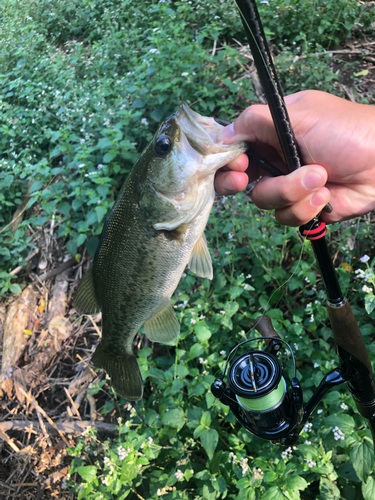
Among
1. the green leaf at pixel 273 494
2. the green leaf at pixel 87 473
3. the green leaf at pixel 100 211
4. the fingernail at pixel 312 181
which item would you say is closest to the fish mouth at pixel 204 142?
the fingernail at pixel 312 181

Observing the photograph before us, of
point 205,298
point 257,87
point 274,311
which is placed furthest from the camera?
point 257,87

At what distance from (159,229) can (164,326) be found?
23.6 inches

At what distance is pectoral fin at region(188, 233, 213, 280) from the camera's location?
1.71 m

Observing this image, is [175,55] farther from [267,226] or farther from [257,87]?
[267,226]

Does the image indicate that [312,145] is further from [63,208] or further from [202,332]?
[63,208]

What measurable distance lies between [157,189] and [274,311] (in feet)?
4.75

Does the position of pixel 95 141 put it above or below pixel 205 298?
above

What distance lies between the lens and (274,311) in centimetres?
258

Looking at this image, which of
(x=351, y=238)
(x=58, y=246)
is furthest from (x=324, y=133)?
(x=58, y=246)

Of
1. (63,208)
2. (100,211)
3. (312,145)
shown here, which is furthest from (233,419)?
(63,208)

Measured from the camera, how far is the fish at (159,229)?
5.09 ft

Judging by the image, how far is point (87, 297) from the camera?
2.00 meters

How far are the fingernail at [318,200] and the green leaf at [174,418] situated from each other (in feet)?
5.50

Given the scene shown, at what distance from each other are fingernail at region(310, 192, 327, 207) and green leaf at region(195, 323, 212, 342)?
4.63ft
